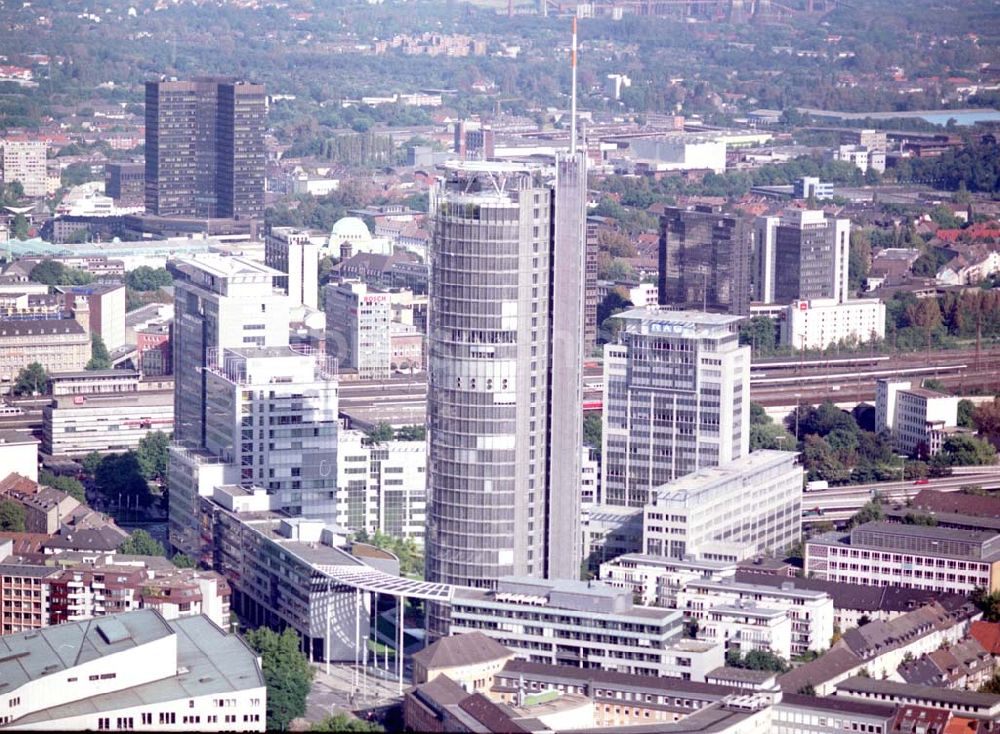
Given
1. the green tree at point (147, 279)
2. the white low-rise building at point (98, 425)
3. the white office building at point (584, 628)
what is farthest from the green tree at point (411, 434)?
the green tree at point (147, 279)

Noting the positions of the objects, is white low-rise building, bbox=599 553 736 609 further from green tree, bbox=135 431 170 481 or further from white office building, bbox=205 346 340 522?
green tree, bbox=135 431 170 481

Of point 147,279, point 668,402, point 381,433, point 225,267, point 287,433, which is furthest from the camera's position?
point 147,279

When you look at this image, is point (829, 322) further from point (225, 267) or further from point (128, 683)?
point (128, 683)

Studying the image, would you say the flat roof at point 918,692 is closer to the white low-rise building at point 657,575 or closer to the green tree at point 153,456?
the white low-rise building at point 657,575

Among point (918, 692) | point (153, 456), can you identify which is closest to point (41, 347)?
point (153, 456)

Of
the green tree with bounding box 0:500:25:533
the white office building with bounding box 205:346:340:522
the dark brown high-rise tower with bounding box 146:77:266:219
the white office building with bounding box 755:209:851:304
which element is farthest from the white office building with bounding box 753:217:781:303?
the green tree with bounding box 0:500:25:533

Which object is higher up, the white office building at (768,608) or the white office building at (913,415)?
the white office building at (913,415)
